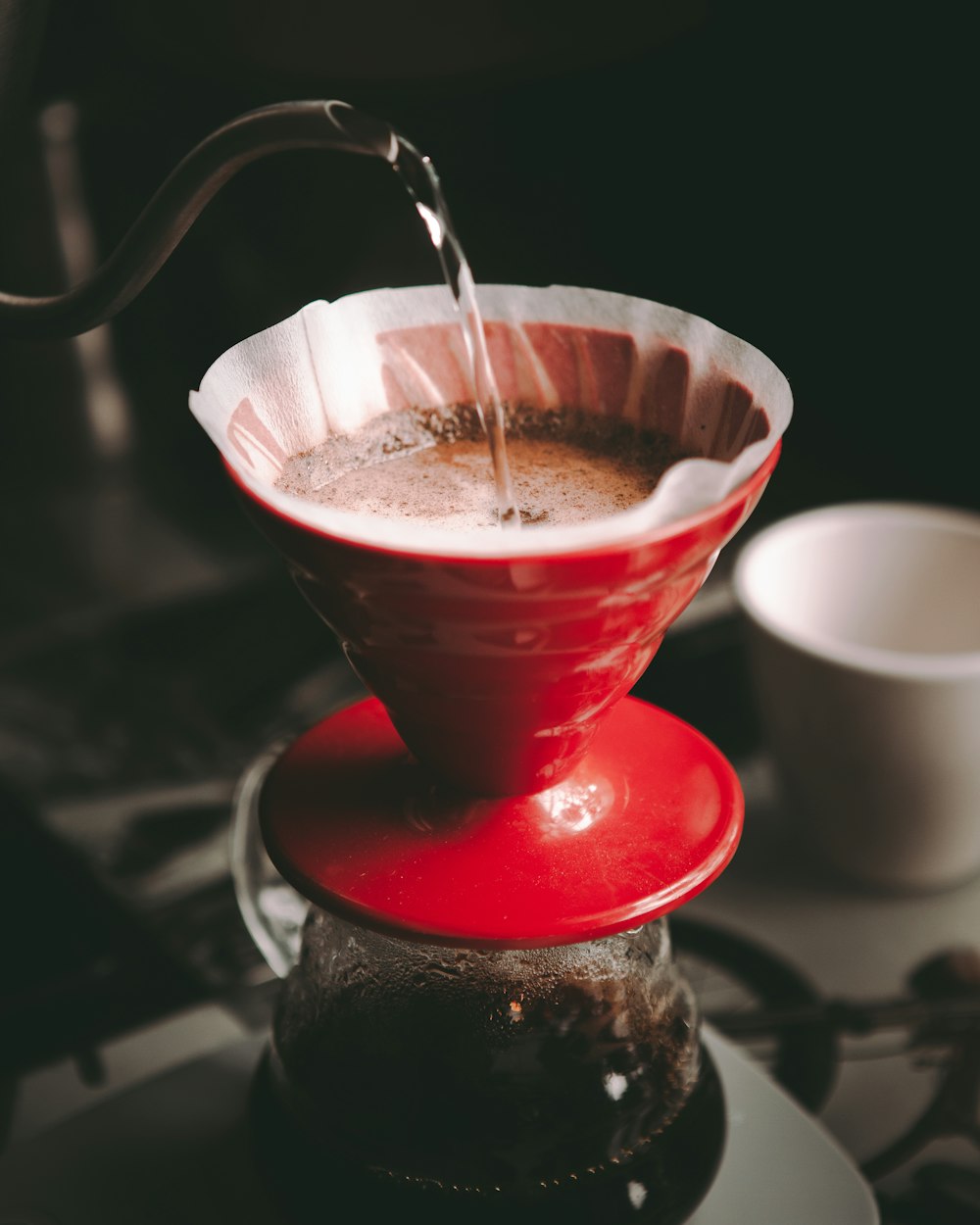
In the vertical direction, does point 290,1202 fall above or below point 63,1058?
above

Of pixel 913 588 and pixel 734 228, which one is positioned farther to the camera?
pixel 734 228

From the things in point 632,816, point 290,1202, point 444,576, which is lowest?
point 290,1202

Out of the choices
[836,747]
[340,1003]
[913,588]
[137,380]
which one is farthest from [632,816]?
[137,380]

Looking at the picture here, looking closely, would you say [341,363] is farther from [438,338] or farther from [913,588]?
[913,588]

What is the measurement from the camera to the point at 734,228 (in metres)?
1.16

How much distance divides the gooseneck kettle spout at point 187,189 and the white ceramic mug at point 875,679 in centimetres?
51

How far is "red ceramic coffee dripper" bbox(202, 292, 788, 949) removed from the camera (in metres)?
0.34

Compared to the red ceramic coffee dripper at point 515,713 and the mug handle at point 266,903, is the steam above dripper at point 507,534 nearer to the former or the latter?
the red ceramic coffee dripper at point 515,713

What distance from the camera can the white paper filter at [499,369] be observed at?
39 centimetres

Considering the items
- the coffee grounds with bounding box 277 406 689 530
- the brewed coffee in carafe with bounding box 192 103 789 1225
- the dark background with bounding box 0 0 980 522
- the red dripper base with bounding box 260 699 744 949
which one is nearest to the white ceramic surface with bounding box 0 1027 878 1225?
the brewed coffee in carafe with bounding box 192 103 789 1225

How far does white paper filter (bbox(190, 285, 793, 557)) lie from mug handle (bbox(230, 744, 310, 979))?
18 centimetres

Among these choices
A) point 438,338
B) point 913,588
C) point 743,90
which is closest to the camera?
point 438,338

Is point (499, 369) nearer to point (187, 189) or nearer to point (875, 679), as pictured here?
point (187, 189)

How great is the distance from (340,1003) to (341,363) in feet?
0.74
